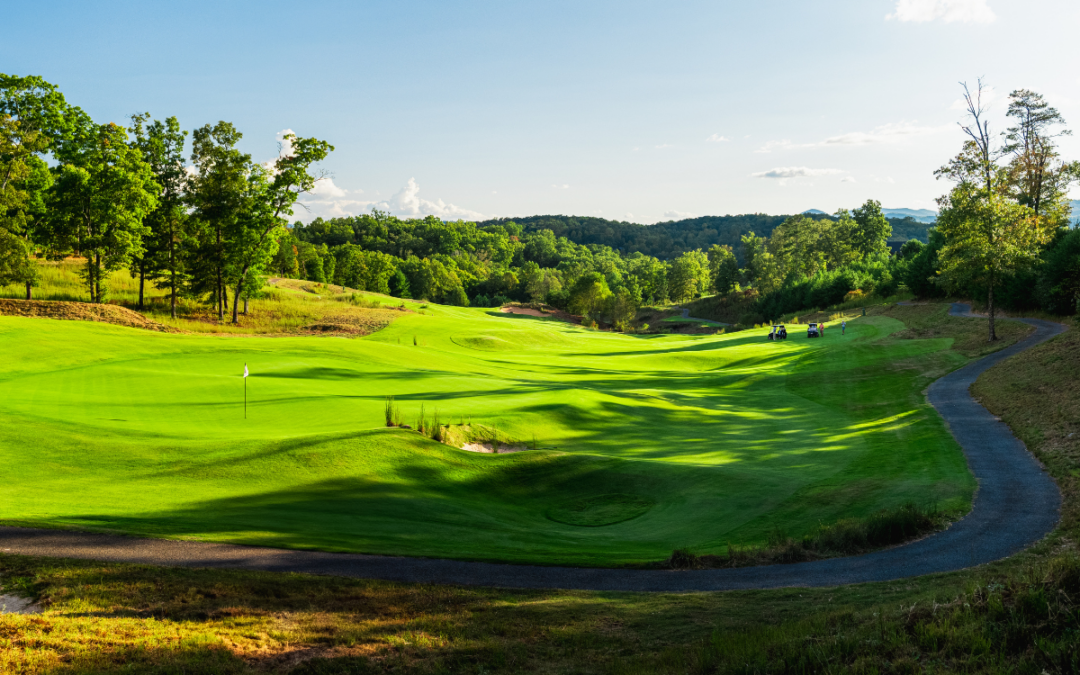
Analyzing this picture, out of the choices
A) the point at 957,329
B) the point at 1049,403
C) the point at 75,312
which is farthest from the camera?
the point at 957,329

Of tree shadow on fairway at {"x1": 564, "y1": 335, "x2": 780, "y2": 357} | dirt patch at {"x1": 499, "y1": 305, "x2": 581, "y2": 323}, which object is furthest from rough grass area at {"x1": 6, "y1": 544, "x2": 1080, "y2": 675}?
dirt patch at {"x1": 499, "y1": 305, "x2": 581, "y2": 323}

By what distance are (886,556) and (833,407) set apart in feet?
72.2

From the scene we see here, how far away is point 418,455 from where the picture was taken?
56.7ft

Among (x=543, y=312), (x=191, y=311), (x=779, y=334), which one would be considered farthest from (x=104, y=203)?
(x=543, y=312)

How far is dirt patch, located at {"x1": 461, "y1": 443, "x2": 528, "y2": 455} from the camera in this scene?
65.3 ft

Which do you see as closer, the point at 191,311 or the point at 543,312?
the point at 191,311

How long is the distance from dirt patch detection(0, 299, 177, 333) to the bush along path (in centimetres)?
3431

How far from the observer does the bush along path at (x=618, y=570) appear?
9.95m

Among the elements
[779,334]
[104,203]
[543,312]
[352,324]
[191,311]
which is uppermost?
[104,203]

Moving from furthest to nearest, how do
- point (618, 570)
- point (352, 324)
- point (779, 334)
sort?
point (779, 334) → point (352, 324) → point (618, 570)

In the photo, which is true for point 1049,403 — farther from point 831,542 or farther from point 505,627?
point 505,627

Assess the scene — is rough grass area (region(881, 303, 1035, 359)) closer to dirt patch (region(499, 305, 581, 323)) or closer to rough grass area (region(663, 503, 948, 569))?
rough grass area (region(663, 503, 948, 569))

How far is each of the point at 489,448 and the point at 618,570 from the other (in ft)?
30.0

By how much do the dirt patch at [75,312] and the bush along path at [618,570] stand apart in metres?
34.3
